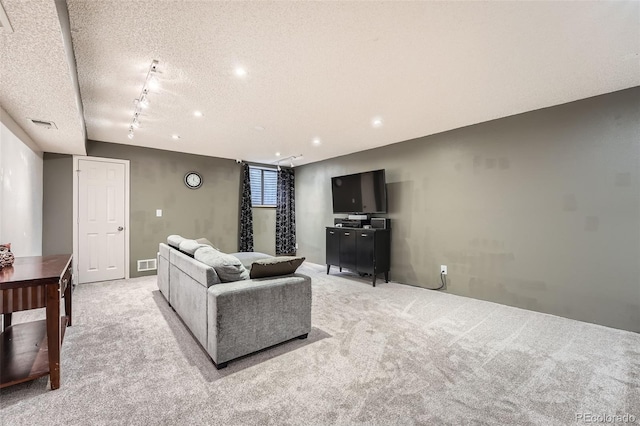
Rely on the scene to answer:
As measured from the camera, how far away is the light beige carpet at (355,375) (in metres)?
1.53

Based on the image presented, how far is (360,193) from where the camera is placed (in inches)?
189

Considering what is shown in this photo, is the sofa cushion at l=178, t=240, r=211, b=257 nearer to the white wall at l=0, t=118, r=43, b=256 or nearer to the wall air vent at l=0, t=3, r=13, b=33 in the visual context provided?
the white wall at l=0, t=118, r=43, b=256

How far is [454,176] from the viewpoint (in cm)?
387

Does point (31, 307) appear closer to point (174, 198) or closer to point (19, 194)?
point (19, 194)

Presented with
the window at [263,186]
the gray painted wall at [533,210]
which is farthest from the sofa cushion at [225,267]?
the window at [263,186]

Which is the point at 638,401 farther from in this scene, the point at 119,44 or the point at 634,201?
the point at 119,44

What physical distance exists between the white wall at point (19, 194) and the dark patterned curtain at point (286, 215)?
3.92 meters

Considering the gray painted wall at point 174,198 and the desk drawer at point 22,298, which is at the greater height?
the gray painted wall at point 174,198

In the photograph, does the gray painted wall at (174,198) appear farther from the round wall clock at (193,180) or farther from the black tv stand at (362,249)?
the black tv stand at (362,249)

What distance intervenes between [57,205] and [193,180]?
1.98 meters

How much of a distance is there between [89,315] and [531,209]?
5108 millimetres

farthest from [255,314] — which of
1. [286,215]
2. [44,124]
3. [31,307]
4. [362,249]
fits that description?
[286,215]

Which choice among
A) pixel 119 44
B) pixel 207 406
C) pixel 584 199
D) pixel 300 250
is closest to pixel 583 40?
pixel 584 199

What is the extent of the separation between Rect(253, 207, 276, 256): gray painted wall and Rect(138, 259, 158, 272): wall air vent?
76.0 inches
